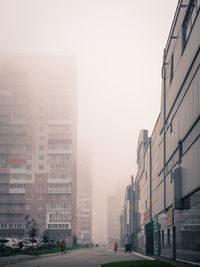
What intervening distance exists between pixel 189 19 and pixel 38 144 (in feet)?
386

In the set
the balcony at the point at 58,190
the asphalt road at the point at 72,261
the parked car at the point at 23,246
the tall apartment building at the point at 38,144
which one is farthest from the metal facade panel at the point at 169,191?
the balcony at the point at 58,190

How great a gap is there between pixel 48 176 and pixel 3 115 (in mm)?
27867

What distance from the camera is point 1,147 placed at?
14300cm

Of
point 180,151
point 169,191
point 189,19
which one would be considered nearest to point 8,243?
point 169,191

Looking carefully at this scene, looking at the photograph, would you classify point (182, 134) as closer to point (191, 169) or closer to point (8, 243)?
point (191, 169)

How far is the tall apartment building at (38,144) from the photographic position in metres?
136

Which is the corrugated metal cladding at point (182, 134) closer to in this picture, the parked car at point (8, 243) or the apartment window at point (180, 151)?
the apartment window at point (180, 151)

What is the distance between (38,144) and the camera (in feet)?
475

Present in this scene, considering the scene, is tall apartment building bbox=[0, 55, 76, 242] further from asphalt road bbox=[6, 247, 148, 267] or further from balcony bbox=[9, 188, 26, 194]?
asphalt road bbox=[6, 247, 148, 267]

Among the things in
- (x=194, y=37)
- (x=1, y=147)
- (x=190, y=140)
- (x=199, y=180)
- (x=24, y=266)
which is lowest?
(x=24, y=266)

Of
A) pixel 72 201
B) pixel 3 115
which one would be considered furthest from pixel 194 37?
pixel 3 115

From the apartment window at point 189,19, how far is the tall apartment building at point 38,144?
98134mm

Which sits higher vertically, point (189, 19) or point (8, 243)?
point (189, 19)

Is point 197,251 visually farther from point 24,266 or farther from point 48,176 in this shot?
point 48,176
